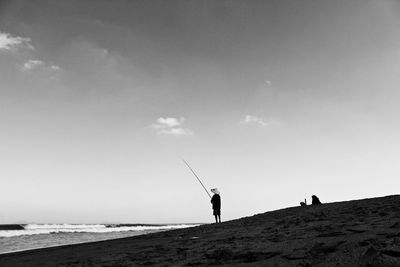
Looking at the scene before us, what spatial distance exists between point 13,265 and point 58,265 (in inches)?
80.4

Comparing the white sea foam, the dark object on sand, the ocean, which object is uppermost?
the dark object on sand

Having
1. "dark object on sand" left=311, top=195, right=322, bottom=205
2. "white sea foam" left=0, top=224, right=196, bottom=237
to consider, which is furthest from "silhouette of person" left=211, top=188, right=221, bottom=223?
"white sea foam" left=0, top=224, right=196, bottom=237

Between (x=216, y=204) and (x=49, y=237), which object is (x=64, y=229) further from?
(x=216, y=204)

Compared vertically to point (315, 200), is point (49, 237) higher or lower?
lower

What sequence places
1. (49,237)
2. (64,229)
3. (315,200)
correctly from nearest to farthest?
(315,200) < (49,237) < (64,229)

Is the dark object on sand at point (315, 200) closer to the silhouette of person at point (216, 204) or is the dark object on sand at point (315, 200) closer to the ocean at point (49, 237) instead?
the silhouette of person at point (216, 204)

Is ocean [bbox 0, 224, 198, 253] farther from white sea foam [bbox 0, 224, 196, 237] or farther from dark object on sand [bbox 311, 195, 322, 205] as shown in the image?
dark object on sand [bbox 311, 195, 322, 205]

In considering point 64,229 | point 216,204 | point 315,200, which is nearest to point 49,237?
point 216,204

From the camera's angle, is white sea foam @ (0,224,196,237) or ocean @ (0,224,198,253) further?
white sea foam @ (0,224,196,237)

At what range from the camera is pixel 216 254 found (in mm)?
5496

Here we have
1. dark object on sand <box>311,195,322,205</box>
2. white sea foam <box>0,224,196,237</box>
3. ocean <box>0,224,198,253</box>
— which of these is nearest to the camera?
dark object on sand <box>311,195,322,205</box>

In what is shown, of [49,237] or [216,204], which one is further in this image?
[49,237]

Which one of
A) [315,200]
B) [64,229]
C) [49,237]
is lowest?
[49,237]

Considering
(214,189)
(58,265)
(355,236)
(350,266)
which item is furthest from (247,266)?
(214,189)
